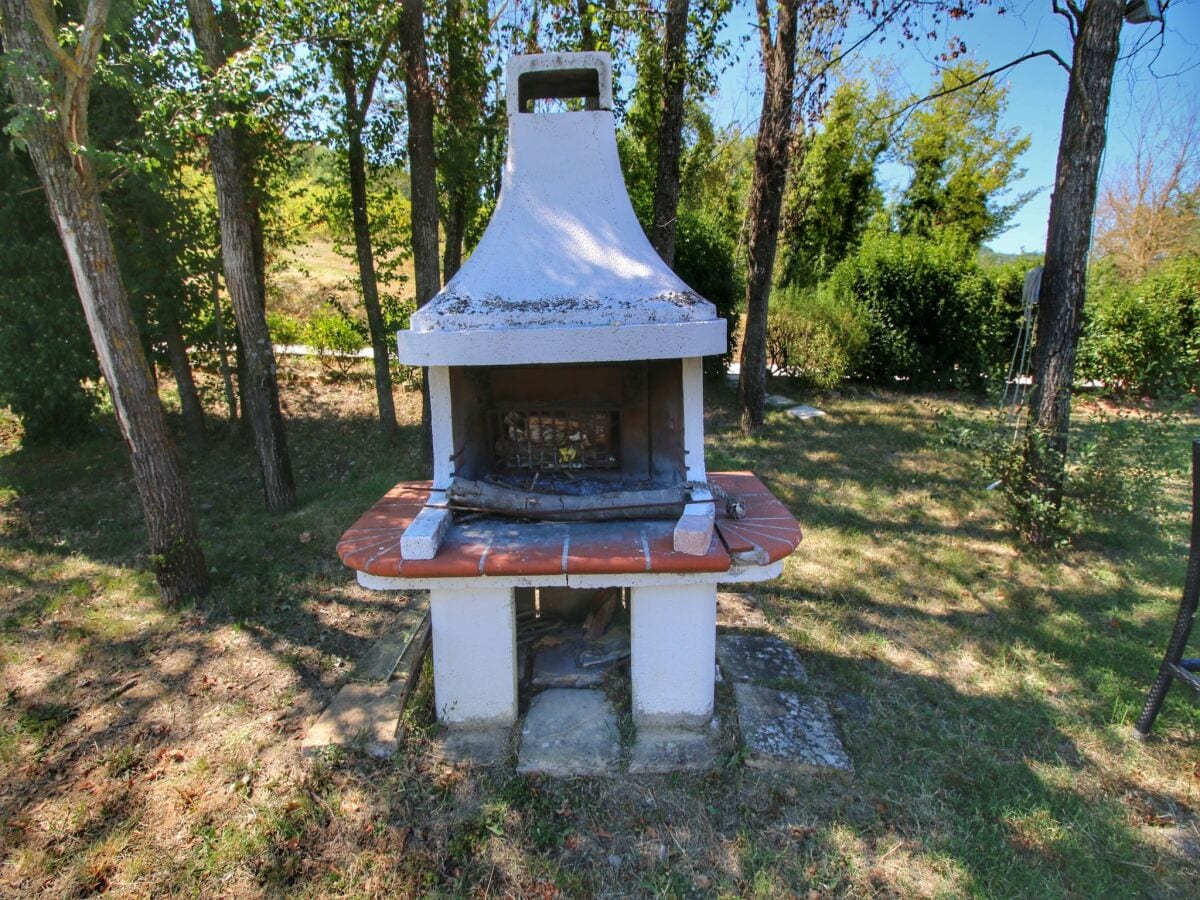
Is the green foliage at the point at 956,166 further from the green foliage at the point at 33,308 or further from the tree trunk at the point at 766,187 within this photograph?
the green foliage at the point at 33,308

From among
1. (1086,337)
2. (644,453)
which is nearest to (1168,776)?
(644,453)

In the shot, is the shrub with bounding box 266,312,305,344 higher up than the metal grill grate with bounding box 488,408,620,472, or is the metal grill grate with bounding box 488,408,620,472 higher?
the shrub with bounding box 266,312,305,344

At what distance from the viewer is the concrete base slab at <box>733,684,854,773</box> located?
270 centimetres

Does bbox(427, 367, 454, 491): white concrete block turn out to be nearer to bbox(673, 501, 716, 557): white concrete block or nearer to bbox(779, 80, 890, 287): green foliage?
bbox(673, 501, 716, 557): white concrete block

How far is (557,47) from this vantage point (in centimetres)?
722

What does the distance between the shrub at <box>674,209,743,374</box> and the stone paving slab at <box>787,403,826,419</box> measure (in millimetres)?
1375

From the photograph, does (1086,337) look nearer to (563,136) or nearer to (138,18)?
(563,136)

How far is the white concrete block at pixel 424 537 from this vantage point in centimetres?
263

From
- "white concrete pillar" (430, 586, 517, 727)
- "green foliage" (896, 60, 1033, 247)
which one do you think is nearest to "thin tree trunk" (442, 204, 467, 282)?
"white concrete pillar" (430, 586, 517, 727)

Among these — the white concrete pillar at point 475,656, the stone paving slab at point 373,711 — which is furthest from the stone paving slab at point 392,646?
the white concrete pillar at point 475,656

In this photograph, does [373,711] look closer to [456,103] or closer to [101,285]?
[101,285]

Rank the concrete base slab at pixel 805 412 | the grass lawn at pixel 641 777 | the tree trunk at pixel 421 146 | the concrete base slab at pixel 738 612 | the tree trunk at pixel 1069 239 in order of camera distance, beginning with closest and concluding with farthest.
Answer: the grass lawn at pixel 641 777 < the concrete base slab at pixel 738 612 < the tree trunk at pixel 1069 239 < the tree trunk at pixel 421 146 < the concrete base slab at pixel 805 412

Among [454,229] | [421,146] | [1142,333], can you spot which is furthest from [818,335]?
[421,146]

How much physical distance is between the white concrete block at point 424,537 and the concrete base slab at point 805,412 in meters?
6.75
